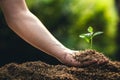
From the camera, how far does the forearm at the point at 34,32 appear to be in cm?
368

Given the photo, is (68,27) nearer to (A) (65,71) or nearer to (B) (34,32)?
(B) (34,32)

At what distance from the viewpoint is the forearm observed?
368 cm

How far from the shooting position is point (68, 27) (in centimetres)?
842

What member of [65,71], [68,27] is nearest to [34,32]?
[65,71]

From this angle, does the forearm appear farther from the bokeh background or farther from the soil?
the bokeh background

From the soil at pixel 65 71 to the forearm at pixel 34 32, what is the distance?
0.13 m

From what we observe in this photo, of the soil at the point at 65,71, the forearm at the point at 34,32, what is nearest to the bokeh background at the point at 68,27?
the forearm at the point at 34,32

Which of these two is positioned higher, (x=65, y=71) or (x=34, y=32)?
(x=34, y=32)

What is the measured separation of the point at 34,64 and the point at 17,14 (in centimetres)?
41

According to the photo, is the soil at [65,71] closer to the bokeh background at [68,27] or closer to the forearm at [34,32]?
the forearm at [34,32]

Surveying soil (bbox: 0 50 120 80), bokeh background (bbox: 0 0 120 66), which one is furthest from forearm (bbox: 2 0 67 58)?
bokeh background (bbox: 0 0 120 66)

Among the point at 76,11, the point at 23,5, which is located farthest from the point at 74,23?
the point at 23,5

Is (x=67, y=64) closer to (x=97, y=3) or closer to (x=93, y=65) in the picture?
(x=93, y=65)

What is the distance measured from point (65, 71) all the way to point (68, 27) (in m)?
4.86
